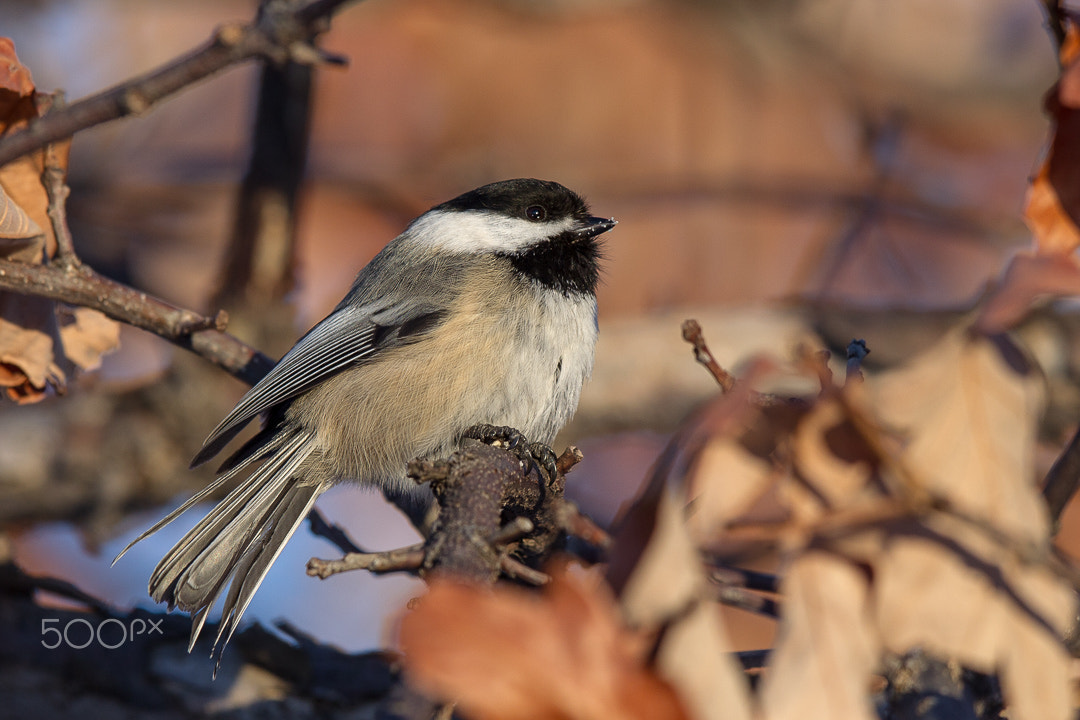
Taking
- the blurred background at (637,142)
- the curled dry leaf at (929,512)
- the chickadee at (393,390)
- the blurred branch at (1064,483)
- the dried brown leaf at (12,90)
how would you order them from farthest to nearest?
the blurred background at (637,142)
the chickadee at (393,390)
the dried brown leaf at (12,90)
the blurred branch at (1064,483)
the curled dry leaf at (929,512)

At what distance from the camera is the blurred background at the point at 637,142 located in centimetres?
443

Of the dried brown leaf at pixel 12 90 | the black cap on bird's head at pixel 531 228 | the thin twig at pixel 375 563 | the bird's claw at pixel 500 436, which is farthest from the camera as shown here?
the black cap on bird's head at pixel 531 228

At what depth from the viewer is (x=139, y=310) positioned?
208 centimetres

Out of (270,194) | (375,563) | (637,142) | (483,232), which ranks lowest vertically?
(375,563)

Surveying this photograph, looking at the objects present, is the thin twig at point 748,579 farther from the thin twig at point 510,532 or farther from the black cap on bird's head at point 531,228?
the black cap on bird's head at point 531,228

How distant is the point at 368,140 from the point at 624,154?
1.39 m

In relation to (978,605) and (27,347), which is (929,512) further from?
(27,347)

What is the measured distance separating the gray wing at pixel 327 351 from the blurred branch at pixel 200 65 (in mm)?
871

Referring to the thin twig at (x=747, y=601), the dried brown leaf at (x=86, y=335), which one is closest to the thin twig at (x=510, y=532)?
the thin twig at (x=747, y=601)

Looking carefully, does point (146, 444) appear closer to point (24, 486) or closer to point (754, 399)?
point (24, 486)

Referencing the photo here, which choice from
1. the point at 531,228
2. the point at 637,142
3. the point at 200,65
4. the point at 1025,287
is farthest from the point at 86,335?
the point at 637,142

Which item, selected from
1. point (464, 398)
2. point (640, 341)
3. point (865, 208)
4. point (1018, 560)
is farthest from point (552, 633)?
point (865, 208)

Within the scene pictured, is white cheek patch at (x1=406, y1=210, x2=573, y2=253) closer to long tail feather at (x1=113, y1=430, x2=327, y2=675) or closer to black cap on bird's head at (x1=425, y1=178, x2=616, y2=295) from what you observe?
black cap on bird's head at (x1=425, y1=178, x2=616, y2=295)
